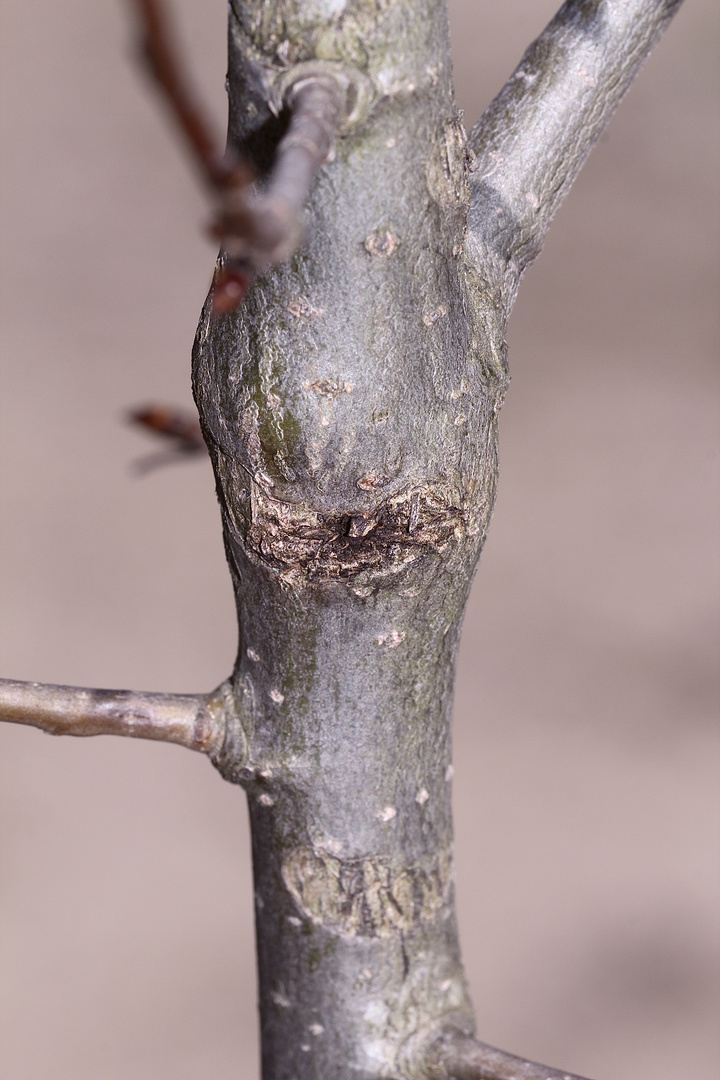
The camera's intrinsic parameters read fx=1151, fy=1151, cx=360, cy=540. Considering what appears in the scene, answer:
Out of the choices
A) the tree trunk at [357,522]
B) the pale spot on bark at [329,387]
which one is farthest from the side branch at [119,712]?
the pale spot on bark at [329,387]

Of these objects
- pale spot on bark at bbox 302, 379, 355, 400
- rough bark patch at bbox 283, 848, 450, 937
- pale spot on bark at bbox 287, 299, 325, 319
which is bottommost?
rough bark patch at bbox 283, 848, 450, 937

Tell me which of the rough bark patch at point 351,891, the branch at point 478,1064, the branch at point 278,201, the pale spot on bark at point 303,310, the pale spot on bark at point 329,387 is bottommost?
the branch at point 478,1064

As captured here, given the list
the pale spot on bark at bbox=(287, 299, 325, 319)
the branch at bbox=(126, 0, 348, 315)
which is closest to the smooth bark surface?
the pale spot on bark at bbox=(287, 299, 325, 319)

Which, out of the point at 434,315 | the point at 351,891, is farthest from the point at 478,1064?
the point at 434,315

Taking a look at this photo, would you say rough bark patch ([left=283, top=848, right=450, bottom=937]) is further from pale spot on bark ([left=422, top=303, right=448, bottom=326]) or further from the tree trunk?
pale spot on bark ([left=422, top=303, right=448, bottom=326])

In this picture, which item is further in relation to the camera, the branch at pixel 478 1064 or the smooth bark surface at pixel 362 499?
the branch at pixel 478 1064

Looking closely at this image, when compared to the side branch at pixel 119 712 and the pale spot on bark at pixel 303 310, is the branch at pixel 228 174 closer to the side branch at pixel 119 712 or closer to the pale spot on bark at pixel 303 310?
the pale spot on bark at pixel 303 310

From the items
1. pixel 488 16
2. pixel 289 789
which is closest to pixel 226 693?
pixel 289 789
